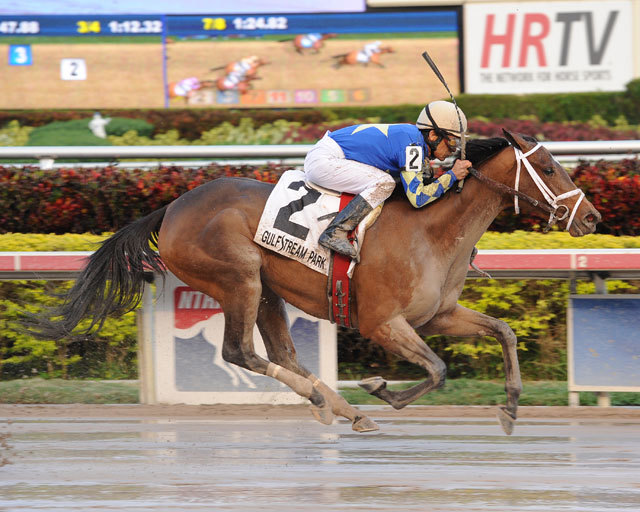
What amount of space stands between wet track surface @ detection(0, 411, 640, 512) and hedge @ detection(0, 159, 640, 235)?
1997mm

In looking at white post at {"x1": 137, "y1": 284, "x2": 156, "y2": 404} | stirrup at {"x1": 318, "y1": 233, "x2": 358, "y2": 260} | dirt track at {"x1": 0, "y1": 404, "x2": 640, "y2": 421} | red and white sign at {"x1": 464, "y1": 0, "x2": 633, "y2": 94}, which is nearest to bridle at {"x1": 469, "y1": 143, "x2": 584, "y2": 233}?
stirrup at {"x1": 318, "y1": 233, "x2": 358, "y2": 260}

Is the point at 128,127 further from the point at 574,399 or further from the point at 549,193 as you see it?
the point at 549,193

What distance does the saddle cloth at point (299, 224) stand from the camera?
17.5 feet

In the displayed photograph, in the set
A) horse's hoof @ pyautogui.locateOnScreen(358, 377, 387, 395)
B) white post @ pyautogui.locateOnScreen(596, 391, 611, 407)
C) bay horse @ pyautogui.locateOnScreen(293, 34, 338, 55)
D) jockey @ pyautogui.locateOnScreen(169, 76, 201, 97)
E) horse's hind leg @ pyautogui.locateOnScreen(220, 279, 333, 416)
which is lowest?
white post @ pyautogui.locateOnScreen(596, 391, 611, 407)

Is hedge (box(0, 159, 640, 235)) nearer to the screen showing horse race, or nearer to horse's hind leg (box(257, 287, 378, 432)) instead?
horse's hind leg (box(257, 287, 378, 432))

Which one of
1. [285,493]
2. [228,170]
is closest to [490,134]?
[228,170]

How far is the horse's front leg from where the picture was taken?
5445mm

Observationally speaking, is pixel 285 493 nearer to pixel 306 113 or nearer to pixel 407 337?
pixel 407 337

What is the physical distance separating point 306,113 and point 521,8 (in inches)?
186

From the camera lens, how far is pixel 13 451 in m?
5.47

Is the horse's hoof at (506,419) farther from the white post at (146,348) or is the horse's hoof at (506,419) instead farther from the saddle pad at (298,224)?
the white post at (146,348)

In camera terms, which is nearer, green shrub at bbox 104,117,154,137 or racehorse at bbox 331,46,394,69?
green shrub at bbox 104,117,154,137

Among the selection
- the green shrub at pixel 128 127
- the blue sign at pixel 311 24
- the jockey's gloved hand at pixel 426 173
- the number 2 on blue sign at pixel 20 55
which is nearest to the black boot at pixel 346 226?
the jockey's gloved hand at pixel 426 173

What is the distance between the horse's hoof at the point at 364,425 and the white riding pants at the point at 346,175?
45.0 inches
